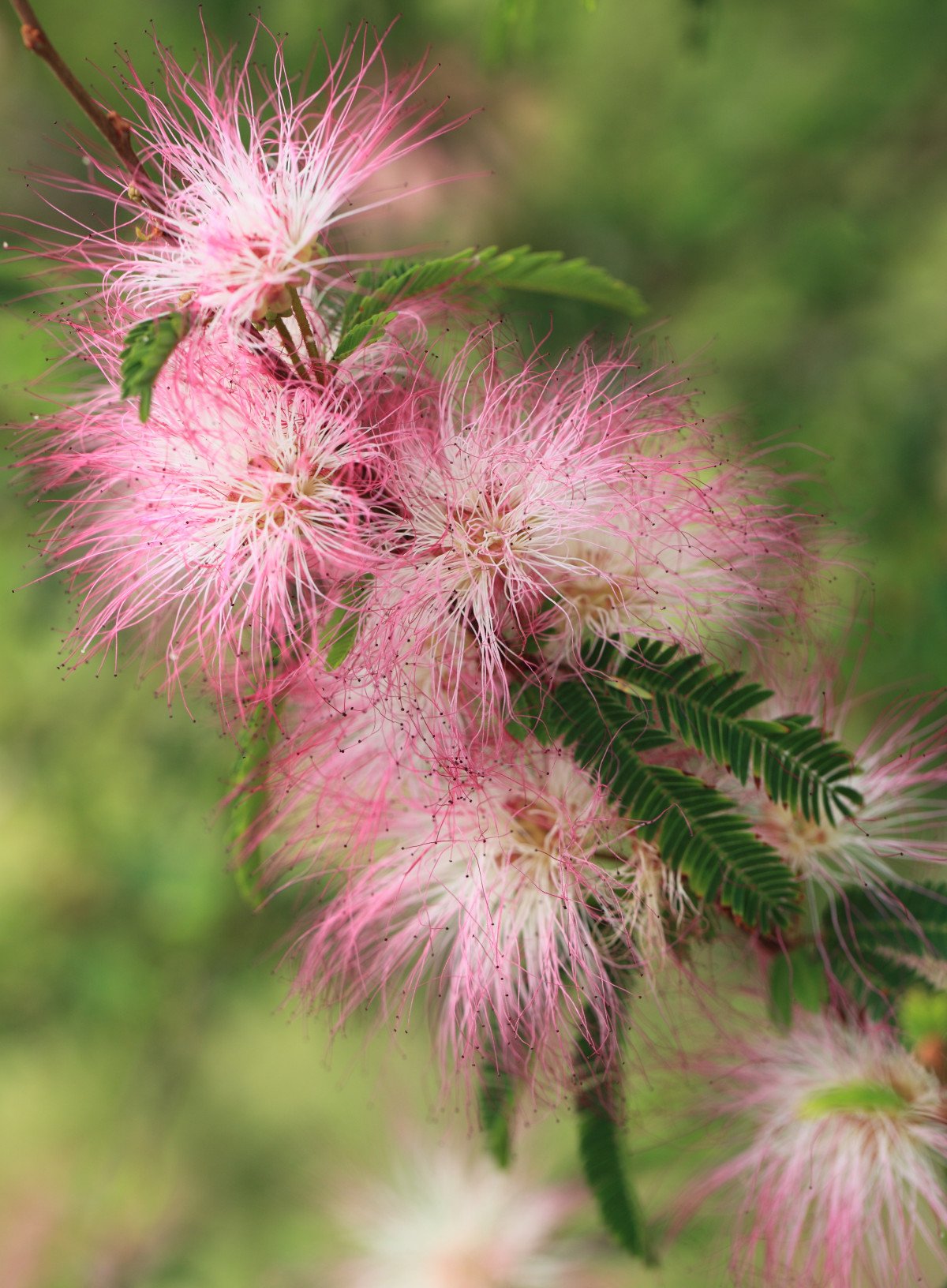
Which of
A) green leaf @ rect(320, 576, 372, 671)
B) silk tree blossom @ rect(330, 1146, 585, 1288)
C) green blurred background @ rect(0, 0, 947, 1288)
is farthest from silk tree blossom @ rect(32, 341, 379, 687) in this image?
silk tree blossom @ rect(330, 1146, 585, 1288)

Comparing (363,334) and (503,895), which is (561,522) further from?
(503,895)

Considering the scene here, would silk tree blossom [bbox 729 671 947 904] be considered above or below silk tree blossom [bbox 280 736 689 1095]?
above

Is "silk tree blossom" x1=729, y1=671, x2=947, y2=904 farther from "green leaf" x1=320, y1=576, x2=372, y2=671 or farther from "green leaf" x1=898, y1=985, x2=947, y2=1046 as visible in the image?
"green leaf" x1=320, y1=576, x2=372, y2=671

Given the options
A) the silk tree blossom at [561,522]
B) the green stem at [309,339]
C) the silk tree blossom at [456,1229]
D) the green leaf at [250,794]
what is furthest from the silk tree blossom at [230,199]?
the silk tree blossom at [456,1229]

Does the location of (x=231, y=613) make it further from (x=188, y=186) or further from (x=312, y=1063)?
(x=312, y=1063)

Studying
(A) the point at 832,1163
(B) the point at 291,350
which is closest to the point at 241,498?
(B) the point at 291,350

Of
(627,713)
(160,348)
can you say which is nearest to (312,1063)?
(627,713)
